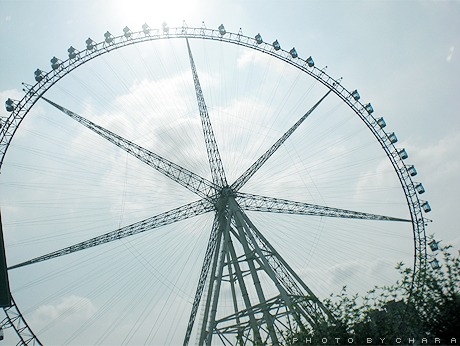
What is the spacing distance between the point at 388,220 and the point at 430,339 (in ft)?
72.2

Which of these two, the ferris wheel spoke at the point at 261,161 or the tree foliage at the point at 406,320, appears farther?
the ferris wheel spoke at the point at 261,161

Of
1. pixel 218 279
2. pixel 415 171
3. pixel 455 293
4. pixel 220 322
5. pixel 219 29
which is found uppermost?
pixel 219 29

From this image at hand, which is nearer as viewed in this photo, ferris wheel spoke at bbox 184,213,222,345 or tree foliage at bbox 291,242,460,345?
tree foliage at bbox 291,242,460,345

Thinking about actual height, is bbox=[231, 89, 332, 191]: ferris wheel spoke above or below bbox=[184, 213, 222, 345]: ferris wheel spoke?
above

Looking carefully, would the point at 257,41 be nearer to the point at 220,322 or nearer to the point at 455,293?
the point at 220,322

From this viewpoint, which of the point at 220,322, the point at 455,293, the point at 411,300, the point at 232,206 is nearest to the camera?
the point at 455,293

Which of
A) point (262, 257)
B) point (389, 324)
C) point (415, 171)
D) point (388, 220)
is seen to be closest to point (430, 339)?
point (389, 324)

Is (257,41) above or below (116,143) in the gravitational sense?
above

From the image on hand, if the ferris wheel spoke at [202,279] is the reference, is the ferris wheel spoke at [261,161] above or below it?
above

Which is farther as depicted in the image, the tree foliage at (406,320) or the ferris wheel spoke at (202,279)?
the ferris wheel spoke at (202,279)

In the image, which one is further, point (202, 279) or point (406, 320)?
point (202, 279)

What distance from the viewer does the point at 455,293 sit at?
832 inches

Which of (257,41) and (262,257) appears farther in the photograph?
(257,41)

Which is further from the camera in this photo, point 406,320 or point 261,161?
point 261,161
